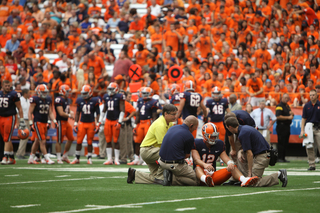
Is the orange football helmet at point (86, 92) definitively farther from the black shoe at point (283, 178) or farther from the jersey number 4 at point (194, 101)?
the black shoe at point (283, 178)

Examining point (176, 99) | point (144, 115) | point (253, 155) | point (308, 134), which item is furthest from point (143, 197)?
point (144, 115)

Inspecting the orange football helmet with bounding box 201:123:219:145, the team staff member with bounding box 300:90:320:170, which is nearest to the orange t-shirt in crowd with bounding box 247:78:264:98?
the team staff member with bounding box 300:90:320:170

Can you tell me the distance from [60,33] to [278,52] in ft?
35.7

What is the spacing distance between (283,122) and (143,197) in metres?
10.6

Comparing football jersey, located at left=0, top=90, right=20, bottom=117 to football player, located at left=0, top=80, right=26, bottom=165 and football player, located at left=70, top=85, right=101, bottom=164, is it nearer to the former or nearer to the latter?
football player, located at left=0, top=80, right=26, bottom=165

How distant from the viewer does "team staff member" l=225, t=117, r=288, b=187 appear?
815cm

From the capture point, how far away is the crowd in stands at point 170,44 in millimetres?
18375

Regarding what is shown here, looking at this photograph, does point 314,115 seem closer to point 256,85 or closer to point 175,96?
point 175,96

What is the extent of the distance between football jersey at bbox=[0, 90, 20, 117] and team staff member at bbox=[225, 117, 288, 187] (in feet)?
24.9

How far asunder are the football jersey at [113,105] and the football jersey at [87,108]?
347 millimetres


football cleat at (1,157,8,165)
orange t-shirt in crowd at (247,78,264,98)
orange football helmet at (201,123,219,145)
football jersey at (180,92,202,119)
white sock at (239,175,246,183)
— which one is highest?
orange t-shirt in crowd at (247,78,264,98)

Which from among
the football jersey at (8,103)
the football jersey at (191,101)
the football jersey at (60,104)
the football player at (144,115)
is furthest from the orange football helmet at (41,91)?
the football jersey at (191,101)

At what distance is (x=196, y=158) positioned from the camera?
8.20 m

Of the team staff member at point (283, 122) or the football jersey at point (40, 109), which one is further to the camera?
the team staff member at point (283, 122)
